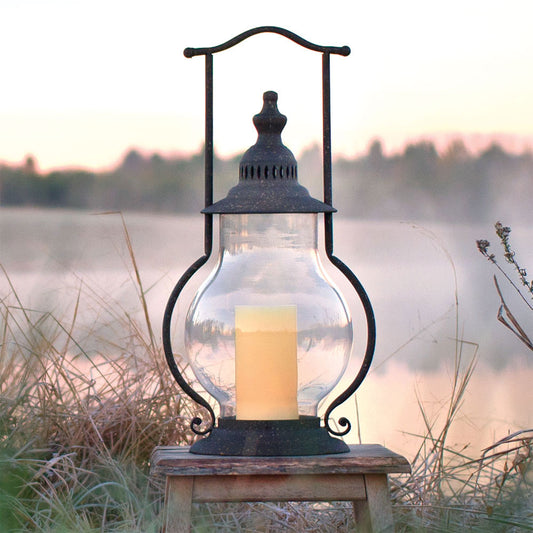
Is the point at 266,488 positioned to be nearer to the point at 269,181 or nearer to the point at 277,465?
the point at 277,465

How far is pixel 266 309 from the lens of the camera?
1465 millimetres

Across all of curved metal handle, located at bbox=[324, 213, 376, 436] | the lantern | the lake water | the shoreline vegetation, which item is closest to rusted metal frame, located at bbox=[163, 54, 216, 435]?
the lantern

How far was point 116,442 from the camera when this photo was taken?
6.98ft

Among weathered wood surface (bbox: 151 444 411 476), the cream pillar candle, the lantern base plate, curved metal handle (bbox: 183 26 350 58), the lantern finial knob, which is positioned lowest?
weathered wood surface (bbox: 151 444 411 476)

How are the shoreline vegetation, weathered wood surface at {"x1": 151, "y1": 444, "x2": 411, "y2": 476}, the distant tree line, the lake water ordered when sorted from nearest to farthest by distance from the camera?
weathered wood surface at {"x1": 151, "y1": 444, "x2": 411, "y2": 476}, the shoreline vegetation, the lake water, the distant tree line

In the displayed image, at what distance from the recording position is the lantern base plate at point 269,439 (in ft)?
4.78

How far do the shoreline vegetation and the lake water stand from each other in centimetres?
4

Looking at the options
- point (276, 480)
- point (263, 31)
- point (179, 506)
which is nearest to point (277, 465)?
point (276, 480)

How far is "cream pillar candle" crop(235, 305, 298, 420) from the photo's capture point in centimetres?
146

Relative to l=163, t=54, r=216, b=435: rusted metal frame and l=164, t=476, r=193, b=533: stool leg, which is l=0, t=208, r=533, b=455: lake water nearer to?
l=163, t=54, r=216, b=435: rusted metal frame

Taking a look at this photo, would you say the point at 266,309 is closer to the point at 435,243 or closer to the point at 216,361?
the point at 216,361

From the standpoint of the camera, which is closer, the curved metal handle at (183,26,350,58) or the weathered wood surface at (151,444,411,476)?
the weathered wood surface at (151,444,411,476)

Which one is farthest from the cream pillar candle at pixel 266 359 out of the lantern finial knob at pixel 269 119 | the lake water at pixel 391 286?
the lake water at pixel 391 286

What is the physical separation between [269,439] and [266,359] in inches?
5.2
